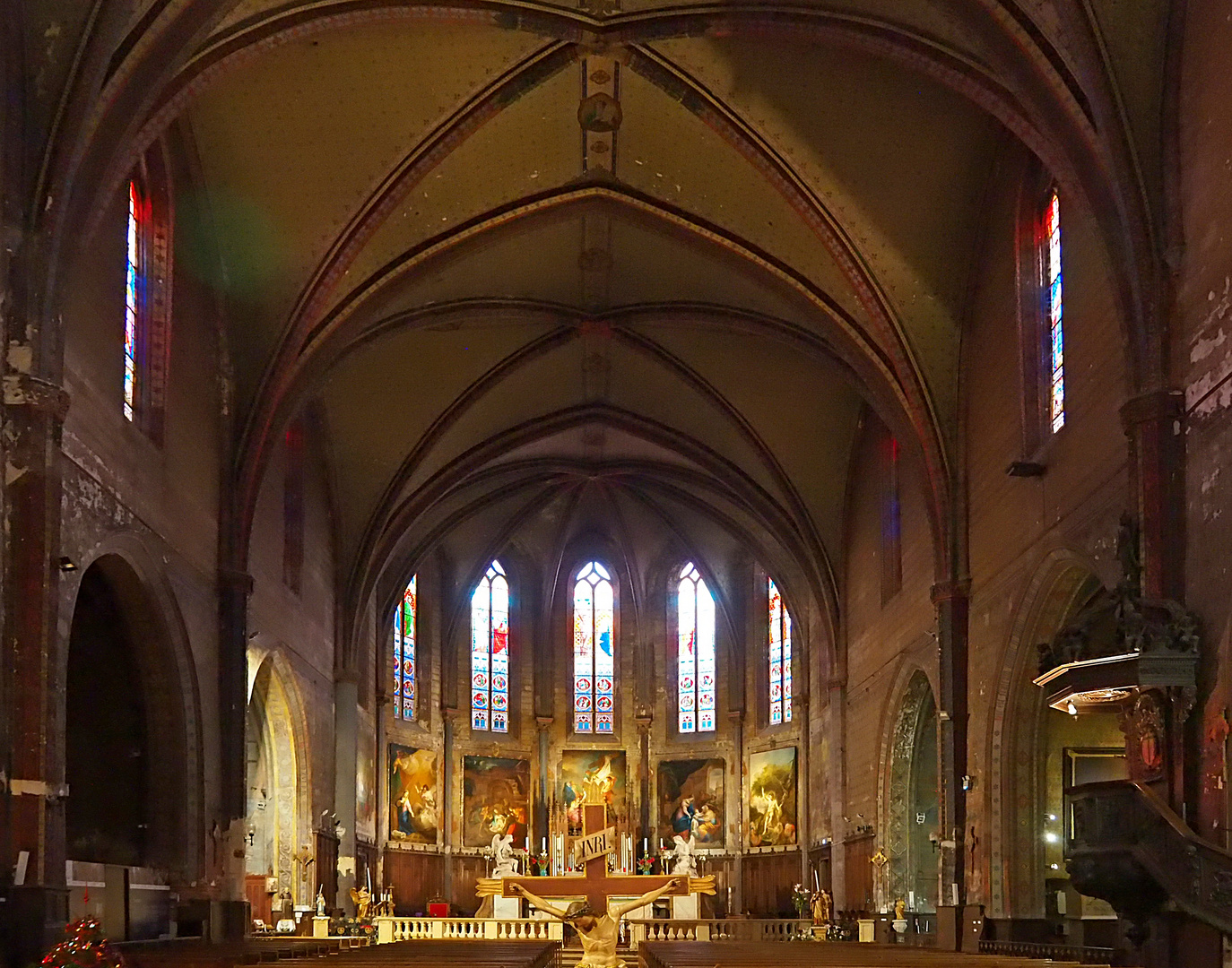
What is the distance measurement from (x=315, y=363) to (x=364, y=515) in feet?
30.1

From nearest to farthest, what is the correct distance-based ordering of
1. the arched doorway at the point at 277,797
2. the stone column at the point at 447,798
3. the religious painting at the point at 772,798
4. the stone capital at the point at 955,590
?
the stone capital at the point at 955,590 < the arched doorway at the point at 277,797 < the religious painting at the point at 772,798 < the stone column at the point at 447,798

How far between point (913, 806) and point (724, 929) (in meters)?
5.39

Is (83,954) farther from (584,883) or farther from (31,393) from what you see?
(584,883)

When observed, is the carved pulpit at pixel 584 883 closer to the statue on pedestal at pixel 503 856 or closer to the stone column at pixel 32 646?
the statue on pedestal at pixel 503 856

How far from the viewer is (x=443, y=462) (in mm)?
36500

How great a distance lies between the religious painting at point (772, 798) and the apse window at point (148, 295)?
24.1 metres

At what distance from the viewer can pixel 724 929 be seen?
3384 centimetres

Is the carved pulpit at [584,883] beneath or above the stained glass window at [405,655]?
beneath

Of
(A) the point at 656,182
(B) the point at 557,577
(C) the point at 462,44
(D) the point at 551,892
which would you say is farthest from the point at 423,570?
(C) the point at 462,44

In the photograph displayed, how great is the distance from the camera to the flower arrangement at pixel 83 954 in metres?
10.2

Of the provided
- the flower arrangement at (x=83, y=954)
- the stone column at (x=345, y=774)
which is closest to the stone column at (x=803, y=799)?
the stone column at (x=345, y=774)

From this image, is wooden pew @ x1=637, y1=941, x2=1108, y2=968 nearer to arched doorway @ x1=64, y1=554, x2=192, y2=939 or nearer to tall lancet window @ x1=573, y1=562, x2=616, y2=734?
arched doorway @ x1=64, y1=554, x2=192, y2=939

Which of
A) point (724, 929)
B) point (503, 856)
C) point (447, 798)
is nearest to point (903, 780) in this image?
point (724, 929)

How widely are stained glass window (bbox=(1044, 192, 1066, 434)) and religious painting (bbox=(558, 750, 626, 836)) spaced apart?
2652 centimetres
